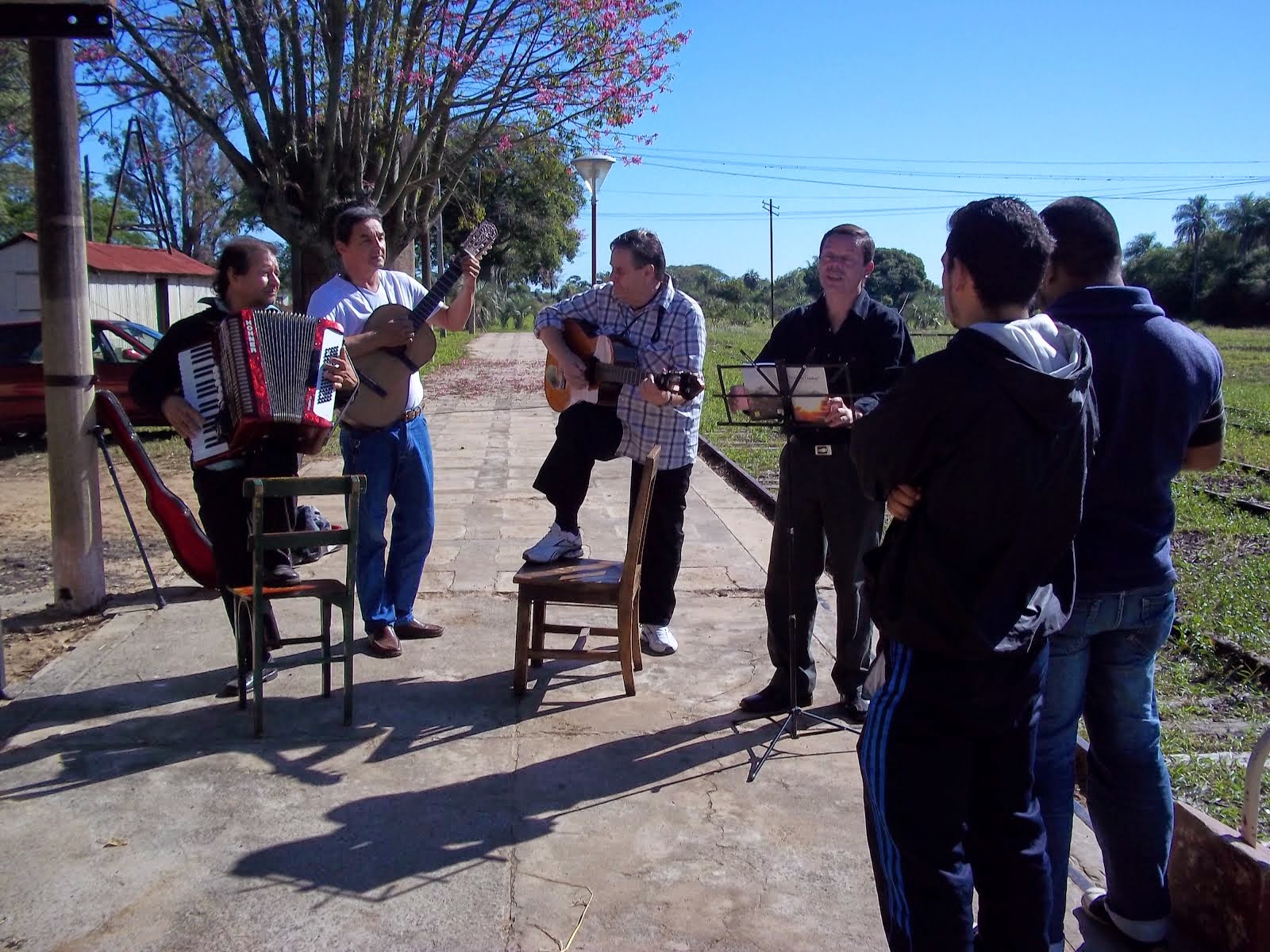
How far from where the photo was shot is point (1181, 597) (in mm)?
6305

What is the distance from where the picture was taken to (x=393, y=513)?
209 inches

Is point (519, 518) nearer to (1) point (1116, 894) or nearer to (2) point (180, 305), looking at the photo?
(1) point (1116, 894)

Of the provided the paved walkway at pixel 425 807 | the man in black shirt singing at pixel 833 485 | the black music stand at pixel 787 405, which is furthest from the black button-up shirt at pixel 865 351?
the paved walkway at pixel 425 807

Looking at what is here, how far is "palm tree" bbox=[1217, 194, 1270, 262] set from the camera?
72125 mm

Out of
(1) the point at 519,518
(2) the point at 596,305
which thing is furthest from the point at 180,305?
(2) the point at 596,305

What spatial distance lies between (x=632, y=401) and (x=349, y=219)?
155 cm

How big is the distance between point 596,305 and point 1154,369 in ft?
9.76

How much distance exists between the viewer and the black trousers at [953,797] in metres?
2.30

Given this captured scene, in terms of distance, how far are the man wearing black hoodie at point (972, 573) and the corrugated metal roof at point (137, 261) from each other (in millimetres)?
24594

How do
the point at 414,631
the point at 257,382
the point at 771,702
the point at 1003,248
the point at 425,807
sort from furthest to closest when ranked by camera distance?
the point at 414,631 < the point at 771,702 < the point at 257,382 < the point at 425,807 < the point at 1003,248

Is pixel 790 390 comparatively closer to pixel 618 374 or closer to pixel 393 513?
pixel 618 374

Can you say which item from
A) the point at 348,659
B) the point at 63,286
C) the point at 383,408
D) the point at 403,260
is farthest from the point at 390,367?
the point at 403,260

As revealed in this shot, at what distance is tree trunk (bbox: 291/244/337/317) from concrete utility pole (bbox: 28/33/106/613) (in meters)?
10.5

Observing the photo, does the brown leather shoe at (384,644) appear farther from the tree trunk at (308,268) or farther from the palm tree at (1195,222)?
the palm tree at (1195,222)
